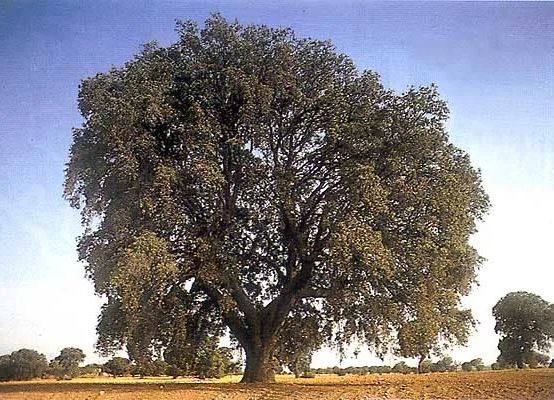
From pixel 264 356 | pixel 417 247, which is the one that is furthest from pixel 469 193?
pixel 264 356

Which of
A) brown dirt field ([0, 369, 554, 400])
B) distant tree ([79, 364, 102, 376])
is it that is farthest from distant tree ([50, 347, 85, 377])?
brown dirt field ([0, 369, 554, 400])

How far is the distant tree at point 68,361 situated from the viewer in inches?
368

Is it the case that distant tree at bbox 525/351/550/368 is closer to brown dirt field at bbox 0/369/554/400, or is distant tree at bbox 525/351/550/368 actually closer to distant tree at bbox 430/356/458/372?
distant tree at bbox 430/356/458/372

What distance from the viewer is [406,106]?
8.68m

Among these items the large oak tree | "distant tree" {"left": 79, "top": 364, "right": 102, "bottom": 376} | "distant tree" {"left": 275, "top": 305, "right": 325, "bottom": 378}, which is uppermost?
the large oak tree

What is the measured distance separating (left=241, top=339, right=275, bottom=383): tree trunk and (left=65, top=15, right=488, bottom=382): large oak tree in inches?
0.8

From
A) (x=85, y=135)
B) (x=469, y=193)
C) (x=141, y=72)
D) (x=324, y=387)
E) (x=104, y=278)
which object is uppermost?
(x=141, y=72)

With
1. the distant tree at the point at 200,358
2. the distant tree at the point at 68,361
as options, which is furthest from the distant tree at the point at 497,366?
the distant tree at the point at 68,361

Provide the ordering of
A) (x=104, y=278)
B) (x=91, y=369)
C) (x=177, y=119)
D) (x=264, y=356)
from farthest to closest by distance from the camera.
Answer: (x=91, y=369), (x=264, y=356), (x=177, y=119), (x=104, y=278)

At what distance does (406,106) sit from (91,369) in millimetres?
6823

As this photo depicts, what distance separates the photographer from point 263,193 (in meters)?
8.89

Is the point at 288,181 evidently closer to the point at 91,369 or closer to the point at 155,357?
the point at 155,357

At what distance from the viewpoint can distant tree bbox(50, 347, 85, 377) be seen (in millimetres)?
9352

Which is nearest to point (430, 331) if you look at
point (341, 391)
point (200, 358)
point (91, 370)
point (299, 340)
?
point (341, 391)
